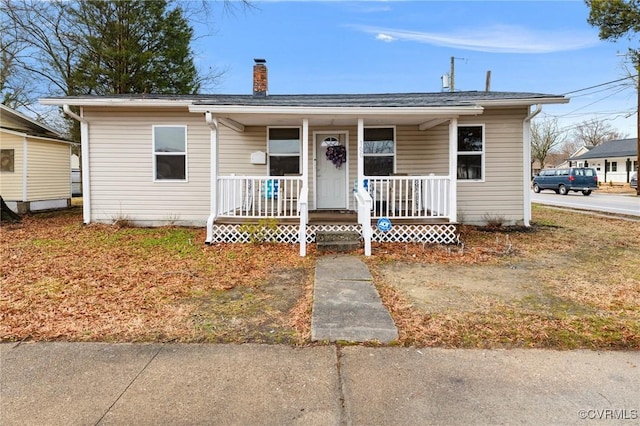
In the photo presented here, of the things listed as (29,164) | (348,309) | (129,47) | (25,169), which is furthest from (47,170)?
(348,309)

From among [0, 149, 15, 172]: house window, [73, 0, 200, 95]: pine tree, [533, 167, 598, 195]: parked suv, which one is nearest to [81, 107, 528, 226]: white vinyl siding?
[0, 149, 15, 172]: house window

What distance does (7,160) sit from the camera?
12828 millimetres

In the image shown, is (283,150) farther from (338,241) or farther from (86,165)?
(86,165)

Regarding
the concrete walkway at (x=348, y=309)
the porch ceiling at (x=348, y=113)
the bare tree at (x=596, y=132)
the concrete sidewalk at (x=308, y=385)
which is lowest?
the concrete sidewalk at (x=308, y=385)

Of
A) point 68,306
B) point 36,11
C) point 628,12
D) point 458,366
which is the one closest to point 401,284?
point 458,366

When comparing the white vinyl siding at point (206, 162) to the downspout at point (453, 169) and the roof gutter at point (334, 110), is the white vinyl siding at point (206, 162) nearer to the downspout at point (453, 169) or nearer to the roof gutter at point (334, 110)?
the downspout at point (453, 169)

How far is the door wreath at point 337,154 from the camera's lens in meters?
9.97

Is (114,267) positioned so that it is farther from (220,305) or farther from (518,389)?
(518,389)

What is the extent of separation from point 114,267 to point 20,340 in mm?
2693

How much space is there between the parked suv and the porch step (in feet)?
81.2

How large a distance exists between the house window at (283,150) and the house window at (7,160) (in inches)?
358

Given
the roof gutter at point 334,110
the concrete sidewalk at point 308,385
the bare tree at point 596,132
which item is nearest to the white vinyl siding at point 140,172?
the roof gutter at point 334,110
